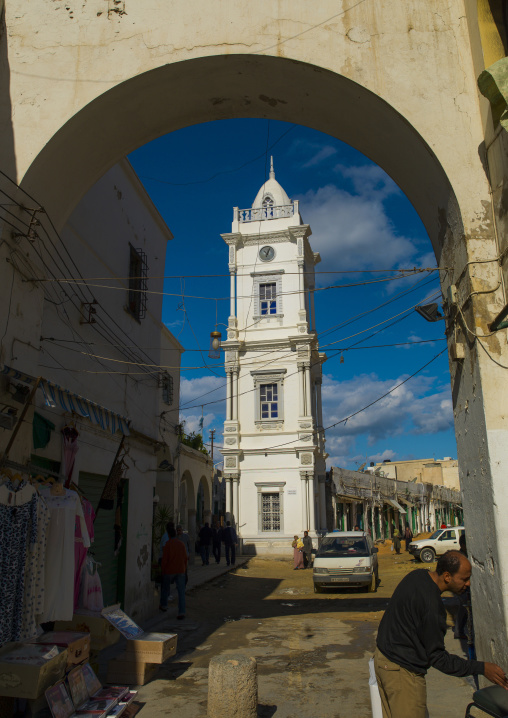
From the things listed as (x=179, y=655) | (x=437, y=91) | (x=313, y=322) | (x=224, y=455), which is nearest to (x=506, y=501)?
(x=437, y=91)

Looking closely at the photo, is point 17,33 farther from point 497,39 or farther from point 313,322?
point 313,322

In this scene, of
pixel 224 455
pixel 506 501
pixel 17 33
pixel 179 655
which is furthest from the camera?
pixel 224 455

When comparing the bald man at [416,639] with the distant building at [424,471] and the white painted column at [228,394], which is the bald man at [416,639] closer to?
the white painted column at [228,394]

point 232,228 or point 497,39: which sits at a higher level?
point 232,228

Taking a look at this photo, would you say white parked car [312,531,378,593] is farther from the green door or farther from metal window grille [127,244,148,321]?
metal window grille [127,244,148,321]

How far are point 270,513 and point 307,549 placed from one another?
129 inches

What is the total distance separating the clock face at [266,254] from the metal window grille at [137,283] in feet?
58.9

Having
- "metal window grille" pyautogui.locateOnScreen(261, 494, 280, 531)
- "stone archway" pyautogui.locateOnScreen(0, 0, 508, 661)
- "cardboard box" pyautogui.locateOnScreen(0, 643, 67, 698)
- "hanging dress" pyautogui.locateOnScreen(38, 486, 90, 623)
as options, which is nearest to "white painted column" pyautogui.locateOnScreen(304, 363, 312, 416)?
"metal window grille" pyautogui.locateOnScreen(261, 494, 280, 531)

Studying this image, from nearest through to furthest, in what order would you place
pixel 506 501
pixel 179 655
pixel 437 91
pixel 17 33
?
pixel 506 501, pixel 437 91, pixel 17 33, pixel 179 655

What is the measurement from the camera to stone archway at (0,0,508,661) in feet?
18.1

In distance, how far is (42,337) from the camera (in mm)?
7438

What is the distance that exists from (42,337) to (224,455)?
2100cm

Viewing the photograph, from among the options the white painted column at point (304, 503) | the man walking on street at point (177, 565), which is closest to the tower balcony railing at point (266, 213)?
the white painted column at point (304, 503)

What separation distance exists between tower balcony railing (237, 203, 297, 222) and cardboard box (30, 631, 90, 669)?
2662cm
